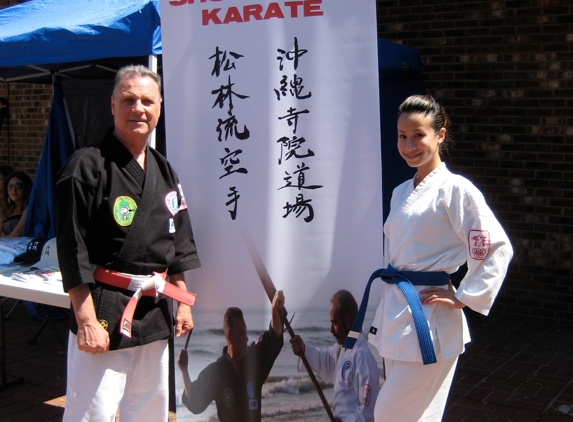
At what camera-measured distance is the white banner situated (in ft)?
8.77

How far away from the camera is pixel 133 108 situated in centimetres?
233

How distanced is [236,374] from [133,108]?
1.30 m

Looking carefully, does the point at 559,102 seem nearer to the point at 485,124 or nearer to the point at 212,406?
the point at 485,124

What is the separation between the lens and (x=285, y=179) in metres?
2.74

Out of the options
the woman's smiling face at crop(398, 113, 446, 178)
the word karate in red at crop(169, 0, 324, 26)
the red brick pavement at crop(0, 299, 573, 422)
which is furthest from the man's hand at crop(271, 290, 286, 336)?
the red brick pavement at crop(0, 299, 573, 422)

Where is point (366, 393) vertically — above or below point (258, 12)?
below

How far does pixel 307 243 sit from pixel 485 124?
346cm

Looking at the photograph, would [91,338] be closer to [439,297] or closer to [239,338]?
[239,338]

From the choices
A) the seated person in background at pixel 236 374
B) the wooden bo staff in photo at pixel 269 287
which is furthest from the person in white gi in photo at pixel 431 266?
the seated person in background at pixel 236 374

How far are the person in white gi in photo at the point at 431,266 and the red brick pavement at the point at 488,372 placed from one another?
1564mm

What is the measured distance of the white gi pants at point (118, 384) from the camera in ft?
7.46

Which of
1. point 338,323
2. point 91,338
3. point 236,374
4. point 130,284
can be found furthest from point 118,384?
point 338,323

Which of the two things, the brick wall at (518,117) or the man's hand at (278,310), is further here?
the brick wall at (518,117)

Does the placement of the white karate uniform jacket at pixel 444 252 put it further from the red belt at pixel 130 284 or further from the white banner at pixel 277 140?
the red belt at pixel 130 284
